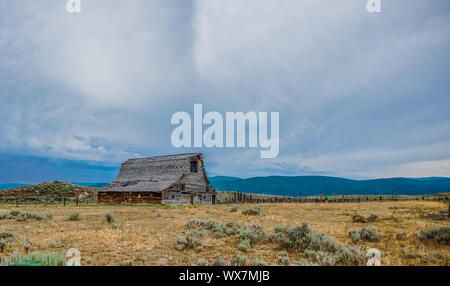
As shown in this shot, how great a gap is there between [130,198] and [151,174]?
5.01 m

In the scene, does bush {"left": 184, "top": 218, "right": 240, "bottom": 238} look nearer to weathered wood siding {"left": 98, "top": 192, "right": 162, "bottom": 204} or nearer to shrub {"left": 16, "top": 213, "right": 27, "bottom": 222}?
shrub {"left": 16, "top": 213, "right": 27, "bottom": 222}

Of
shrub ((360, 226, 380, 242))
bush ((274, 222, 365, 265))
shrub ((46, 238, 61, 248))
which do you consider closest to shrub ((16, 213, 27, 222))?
shrub ((46, 238, 61, 248))

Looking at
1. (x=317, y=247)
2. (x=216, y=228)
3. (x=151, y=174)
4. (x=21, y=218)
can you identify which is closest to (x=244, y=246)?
(x=317, y=247)

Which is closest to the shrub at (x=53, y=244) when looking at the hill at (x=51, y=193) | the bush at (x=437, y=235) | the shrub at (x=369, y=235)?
the shrub at (x=369, y=235)

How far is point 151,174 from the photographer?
4050cm

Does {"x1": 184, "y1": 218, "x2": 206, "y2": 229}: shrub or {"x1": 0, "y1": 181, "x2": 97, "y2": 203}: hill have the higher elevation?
{"x1": 184, "y1": 218, "x2": 206, "y2": 229}: shrub

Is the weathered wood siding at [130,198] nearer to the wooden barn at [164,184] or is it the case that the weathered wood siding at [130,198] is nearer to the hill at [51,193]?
the wooden barn at [164,184]

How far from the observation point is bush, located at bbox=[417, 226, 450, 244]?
860 centimetres

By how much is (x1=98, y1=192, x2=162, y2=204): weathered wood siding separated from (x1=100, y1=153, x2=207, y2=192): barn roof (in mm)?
530

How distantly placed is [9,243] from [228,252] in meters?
7.20

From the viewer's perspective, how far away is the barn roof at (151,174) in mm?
36828

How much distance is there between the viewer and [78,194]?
53625mm
